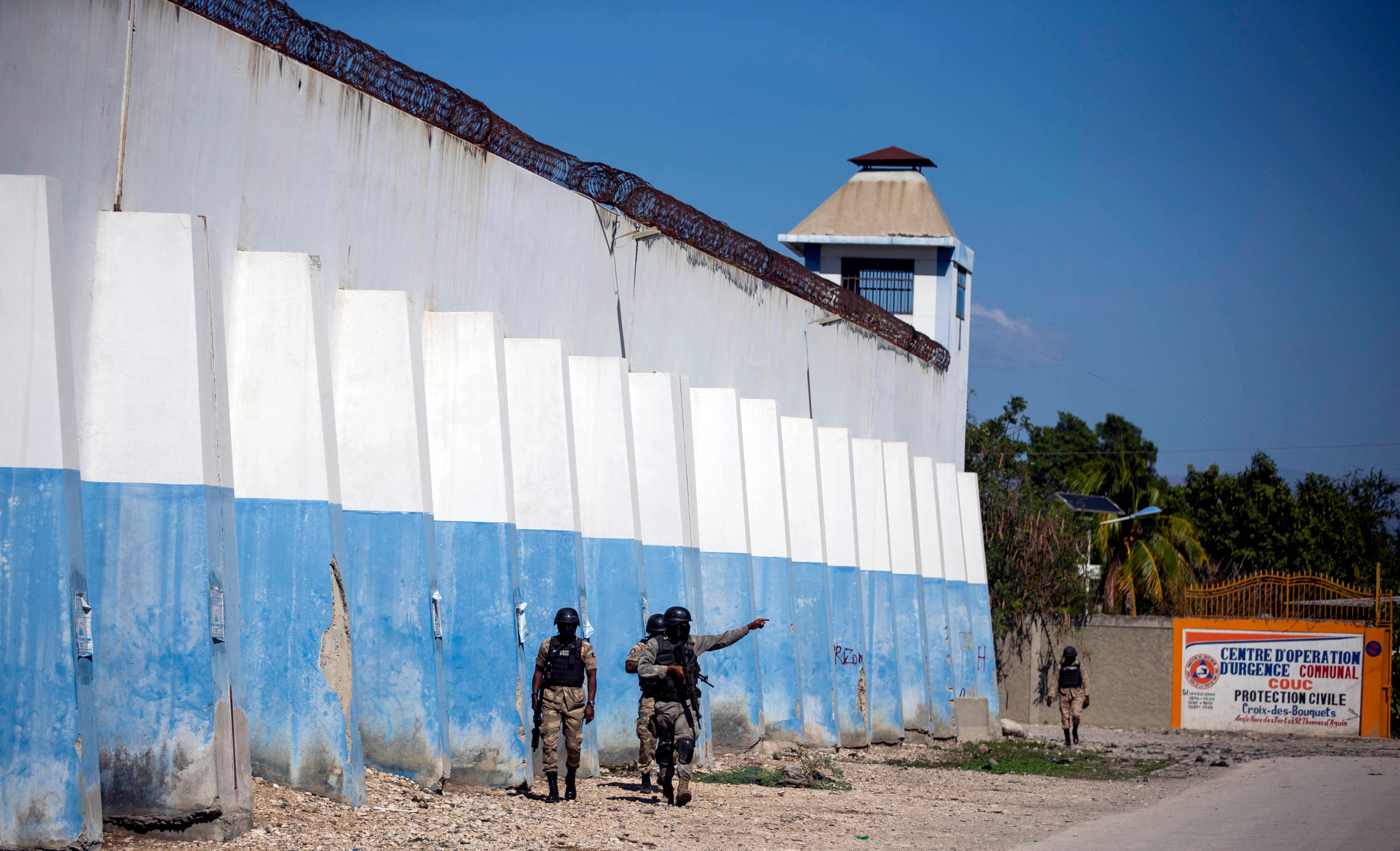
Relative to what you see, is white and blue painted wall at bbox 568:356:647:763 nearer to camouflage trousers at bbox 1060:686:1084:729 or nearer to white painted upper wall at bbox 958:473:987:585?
camouflage trousers at bbox 1060:686:1084:729

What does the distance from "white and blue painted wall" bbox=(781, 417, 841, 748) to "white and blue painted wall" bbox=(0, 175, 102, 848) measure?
11.3 meters

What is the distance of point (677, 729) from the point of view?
36.3 ft

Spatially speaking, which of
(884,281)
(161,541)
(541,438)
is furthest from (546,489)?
(884,281)

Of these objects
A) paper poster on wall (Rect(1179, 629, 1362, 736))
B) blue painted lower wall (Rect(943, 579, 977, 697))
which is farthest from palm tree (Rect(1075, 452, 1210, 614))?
blue painted lower wall (Rect(943, 579, 977, 697))

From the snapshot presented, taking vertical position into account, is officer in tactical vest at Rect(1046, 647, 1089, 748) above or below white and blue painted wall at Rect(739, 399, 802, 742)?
below

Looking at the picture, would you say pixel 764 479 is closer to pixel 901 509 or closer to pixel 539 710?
pixel 901 509

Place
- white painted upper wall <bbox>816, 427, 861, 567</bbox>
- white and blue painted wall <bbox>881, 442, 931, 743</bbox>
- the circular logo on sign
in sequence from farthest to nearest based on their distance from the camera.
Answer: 1. the circular logo on sign
2. white and blue painted wall <bbox>881, 442, 931, 743</bbox>
3. white painted upper wall <bbox>816, 427, 861, 567</bbox>

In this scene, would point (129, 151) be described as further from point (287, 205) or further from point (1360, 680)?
point (1360, 680)

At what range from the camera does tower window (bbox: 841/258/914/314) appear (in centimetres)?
3031

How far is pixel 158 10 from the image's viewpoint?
890 centimetres

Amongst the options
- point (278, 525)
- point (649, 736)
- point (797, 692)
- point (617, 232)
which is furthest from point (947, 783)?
point (278, 525)

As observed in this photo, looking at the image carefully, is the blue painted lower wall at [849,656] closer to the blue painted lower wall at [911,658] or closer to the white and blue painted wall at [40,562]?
the blue painted lower wall at [911,658]

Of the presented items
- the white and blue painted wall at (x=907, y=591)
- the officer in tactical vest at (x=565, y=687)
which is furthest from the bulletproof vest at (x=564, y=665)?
the white and blue painted wall at (x=907, y=591)

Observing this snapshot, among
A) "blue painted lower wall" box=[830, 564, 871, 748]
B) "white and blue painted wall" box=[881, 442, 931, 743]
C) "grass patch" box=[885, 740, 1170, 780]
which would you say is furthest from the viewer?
"white and blue painted wall" box=[881, 442, 931, 743]
